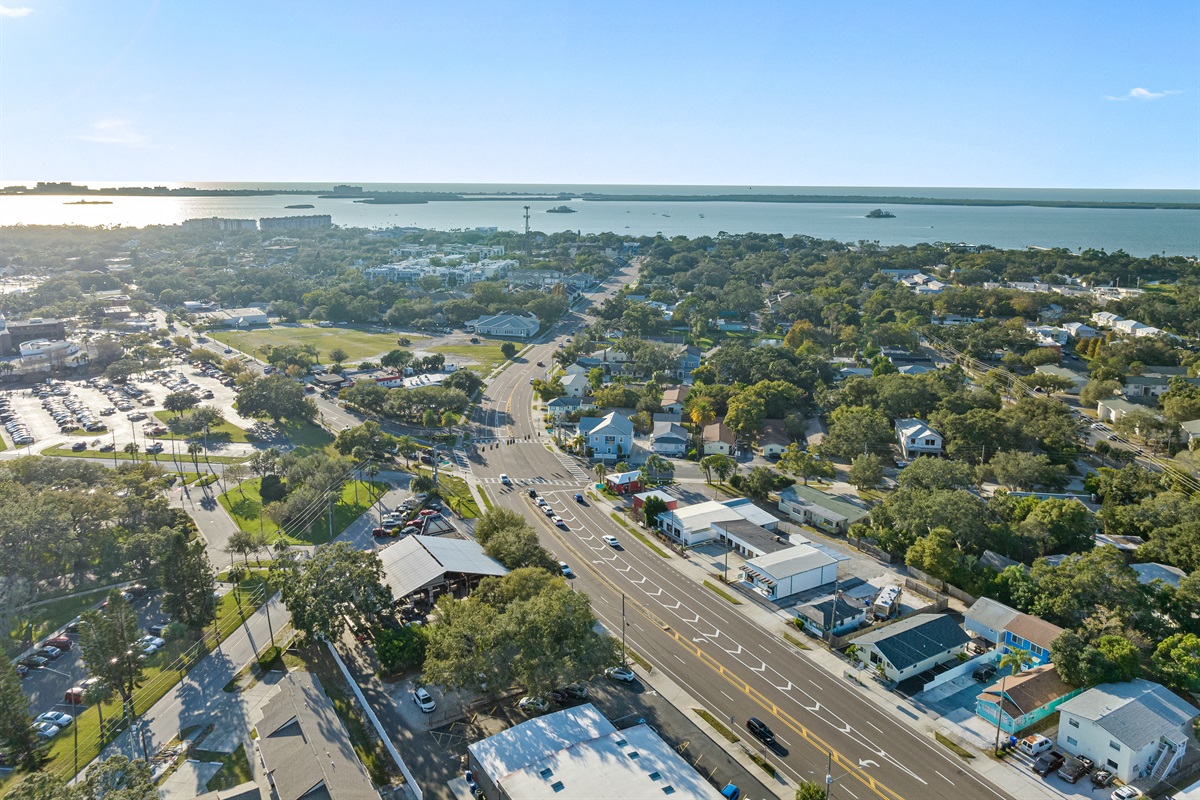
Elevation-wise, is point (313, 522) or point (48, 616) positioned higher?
point (313, 522)

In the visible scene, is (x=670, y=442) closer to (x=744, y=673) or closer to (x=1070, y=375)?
(x=744, y=673)

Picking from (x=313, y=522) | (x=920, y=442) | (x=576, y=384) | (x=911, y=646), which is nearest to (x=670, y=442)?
(x=576, y=384)

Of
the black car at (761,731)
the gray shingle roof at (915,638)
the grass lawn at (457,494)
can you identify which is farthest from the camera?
the grass lawn at (457,494)

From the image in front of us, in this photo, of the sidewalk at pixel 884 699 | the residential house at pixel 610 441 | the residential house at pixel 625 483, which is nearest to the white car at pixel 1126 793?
the sidewalk at pixel 884 699

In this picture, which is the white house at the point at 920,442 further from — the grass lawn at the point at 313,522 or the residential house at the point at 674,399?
the grass lawn at the point at 313,522

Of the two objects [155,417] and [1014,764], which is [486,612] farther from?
[155,417]

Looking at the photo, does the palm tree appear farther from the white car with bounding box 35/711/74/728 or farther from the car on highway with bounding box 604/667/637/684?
the white car with bounding box 35/711/74/728
